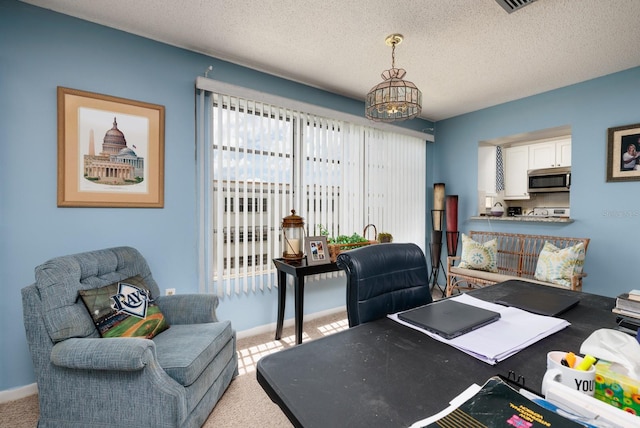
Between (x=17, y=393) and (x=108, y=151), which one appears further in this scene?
(x=108, y=151)

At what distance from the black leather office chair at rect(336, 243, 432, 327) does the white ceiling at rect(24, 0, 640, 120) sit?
1.66 metres

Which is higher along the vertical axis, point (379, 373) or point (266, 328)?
point (379, 373)

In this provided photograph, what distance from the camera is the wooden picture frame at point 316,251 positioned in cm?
256

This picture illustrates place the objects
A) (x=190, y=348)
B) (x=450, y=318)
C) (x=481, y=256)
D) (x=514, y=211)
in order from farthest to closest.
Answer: (x=514, y=211) < (x=481, y=256) < (x=190, y=348) < (x=450, y=318)

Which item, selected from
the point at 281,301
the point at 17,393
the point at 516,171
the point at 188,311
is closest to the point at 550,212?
the point at 516,171

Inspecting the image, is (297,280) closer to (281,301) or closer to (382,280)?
(281,301)

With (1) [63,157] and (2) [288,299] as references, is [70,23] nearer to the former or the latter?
(1) [63,157]

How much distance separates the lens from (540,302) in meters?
1.34

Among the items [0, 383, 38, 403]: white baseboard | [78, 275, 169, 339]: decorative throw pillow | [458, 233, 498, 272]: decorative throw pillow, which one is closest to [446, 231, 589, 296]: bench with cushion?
[458, 233, 498, 272]: decorative throw pillow

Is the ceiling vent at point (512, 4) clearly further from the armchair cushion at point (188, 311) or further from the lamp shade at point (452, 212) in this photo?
the armchair cushion at point (188, 311)

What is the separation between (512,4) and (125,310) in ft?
10.1

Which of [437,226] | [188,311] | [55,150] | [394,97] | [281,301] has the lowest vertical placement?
[281,301]

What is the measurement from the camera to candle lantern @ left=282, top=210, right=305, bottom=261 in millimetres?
2596

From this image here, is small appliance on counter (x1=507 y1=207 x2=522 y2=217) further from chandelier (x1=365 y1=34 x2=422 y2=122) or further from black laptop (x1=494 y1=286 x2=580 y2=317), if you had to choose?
black laptop (x1=494 y1=286 x2=580 y2=317)
